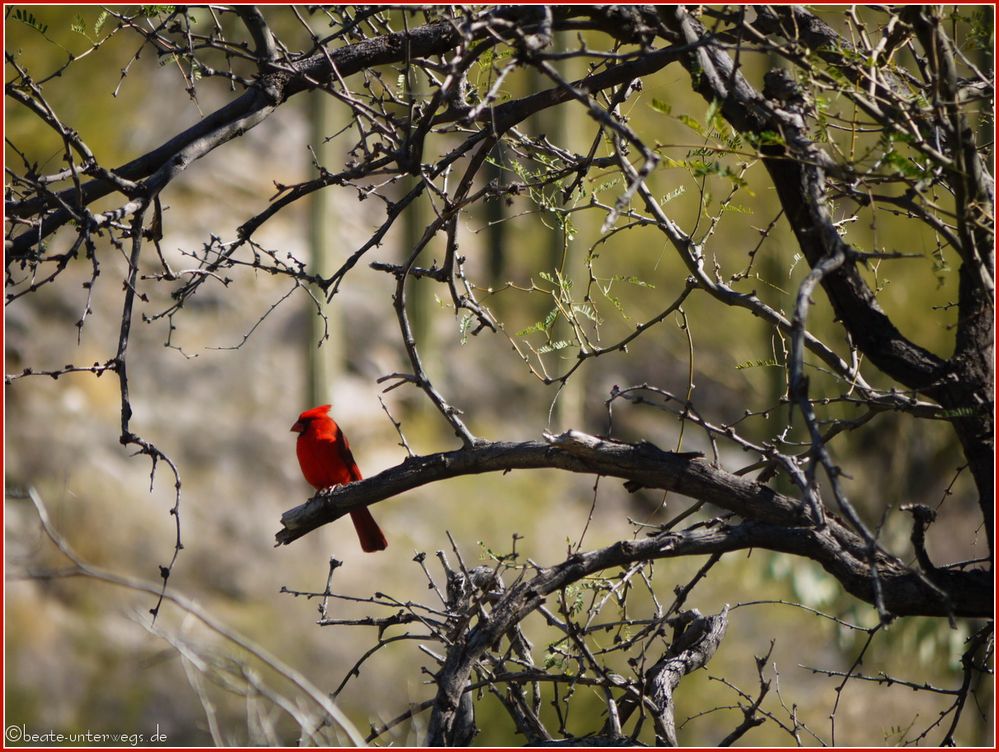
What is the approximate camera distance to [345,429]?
16469 mm

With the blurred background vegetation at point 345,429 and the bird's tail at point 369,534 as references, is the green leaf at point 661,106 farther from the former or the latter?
the blurred background vegetation at point 345,429

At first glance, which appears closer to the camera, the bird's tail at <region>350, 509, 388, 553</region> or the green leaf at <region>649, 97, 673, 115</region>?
the green leaf at <region>649, 97, 673, 115</region>

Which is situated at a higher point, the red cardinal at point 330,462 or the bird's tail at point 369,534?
the red cardinal at point 330,462

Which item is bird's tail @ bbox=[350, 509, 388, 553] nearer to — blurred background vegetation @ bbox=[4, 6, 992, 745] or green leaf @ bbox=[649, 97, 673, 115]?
green leaf @ bbox=[649, 97, 673, 115]

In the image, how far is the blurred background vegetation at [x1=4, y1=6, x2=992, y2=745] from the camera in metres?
11.9

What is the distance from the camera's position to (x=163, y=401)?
16.1 m

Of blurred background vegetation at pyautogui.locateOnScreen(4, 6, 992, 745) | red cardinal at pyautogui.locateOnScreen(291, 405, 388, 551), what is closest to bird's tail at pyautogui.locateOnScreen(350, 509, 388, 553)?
red cardinal at pyautogui.locateOnScreen(291, 405, 388, 551)

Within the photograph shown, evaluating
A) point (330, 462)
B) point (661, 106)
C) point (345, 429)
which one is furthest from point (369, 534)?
point (345, 429)

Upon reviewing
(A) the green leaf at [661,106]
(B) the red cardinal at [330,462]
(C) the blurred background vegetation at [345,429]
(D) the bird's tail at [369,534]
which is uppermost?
(C) the blurred background vegetation at [345,429]

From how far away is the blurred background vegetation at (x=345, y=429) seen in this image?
11930mm

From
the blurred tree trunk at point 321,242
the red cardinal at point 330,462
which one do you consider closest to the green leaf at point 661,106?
the red cardinal at point 330,462

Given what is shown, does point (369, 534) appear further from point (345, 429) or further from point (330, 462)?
point (345, 429)

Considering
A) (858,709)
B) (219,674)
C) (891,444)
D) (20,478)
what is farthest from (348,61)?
(20,478)

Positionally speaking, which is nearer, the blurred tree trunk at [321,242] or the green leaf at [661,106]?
the green leaf at [661,106]
